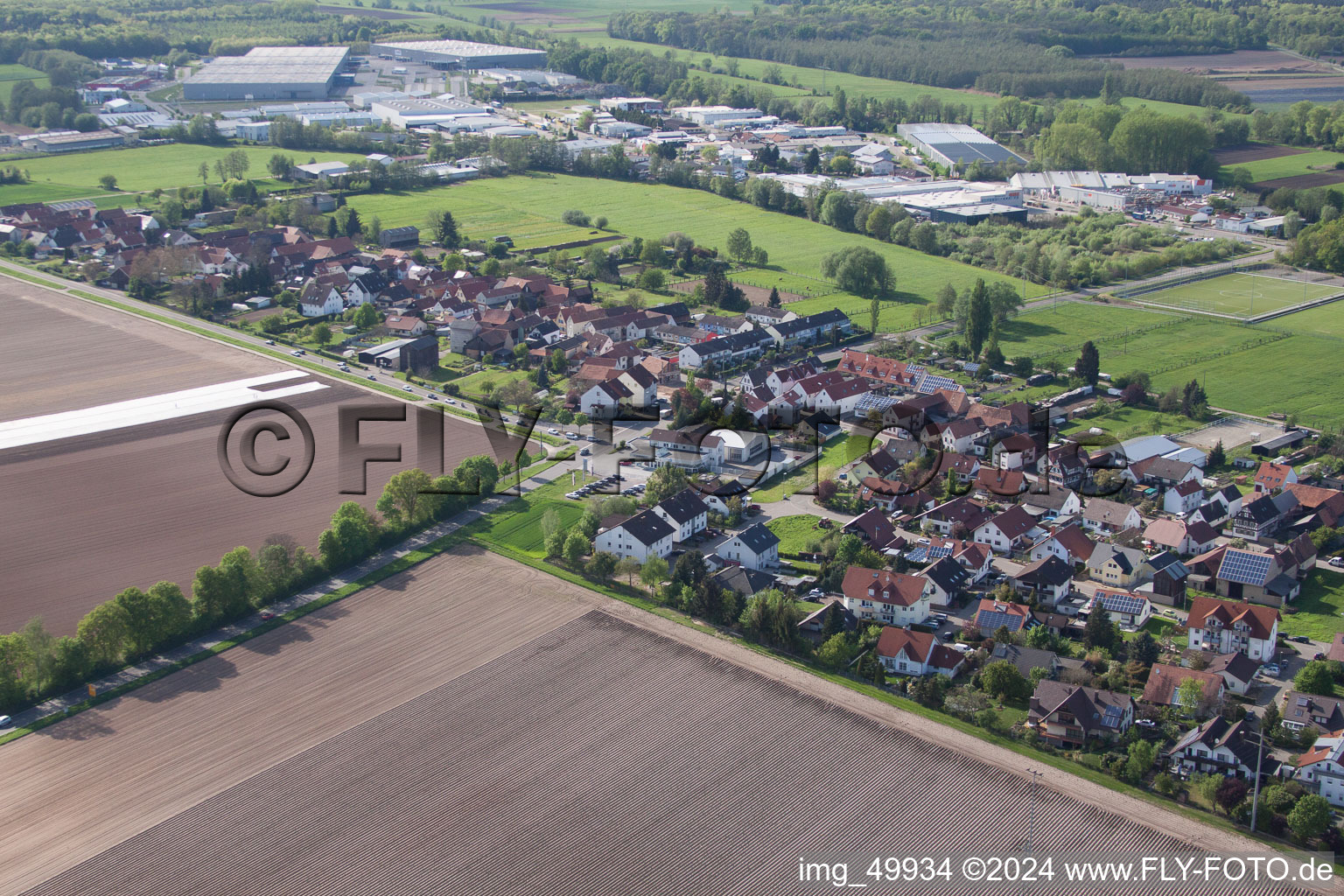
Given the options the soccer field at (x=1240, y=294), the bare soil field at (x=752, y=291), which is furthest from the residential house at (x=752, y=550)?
the soccer field at (x=1240, y=294)

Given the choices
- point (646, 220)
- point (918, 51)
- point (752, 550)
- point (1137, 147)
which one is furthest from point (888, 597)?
point (918, 51)

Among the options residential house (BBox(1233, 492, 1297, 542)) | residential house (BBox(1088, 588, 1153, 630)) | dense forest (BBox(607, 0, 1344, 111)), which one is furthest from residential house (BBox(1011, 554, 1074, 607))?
dense forest (BBox(607, 0, 1344, 111))

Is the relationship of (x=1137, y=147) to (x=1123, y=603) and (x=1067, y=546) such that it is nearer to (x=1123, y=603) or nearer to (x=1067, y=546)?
(x=1067, y=546)

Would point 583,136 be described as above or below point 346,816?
above

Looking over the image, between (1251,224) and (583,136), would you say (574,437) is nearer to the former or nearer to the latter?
(1251,224)

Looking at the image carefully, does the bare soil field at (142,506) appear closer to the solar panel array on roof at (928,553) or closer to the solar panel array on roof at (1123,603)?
the solar panel array on roof at (928,553)

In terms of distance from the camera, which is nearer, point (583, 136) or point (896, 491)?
point (896, 491)

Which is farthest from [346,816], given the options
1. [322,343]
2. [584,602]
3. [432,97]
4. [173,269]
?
[432,97]

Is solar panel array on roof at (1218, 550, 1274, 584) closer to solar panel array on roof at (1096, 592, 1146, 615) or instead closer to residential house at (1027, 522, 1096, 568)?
solar panel array on roof at (1096, 592, 1146, 615)
